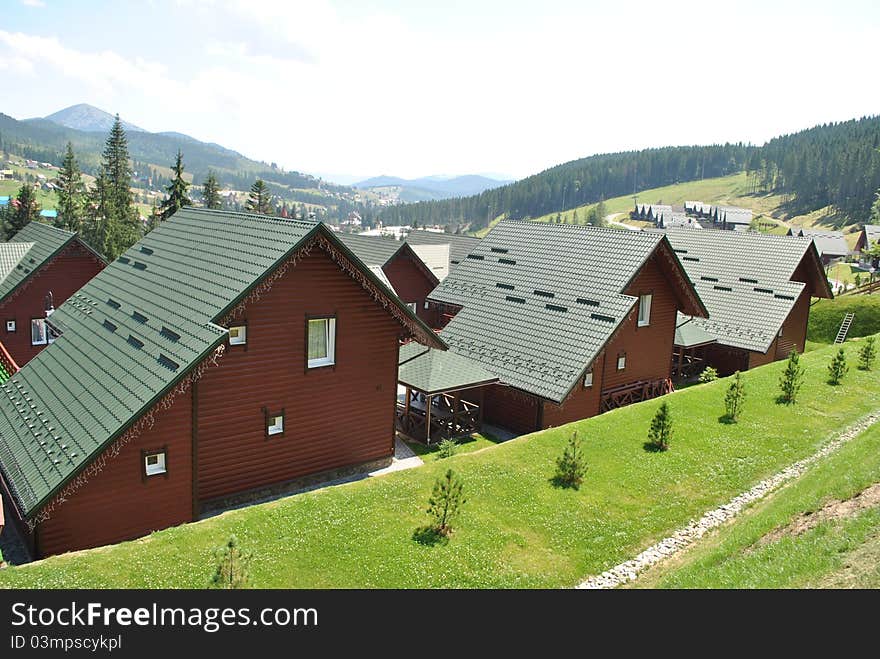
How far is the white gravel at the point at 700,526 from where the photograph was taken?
12.8 meters

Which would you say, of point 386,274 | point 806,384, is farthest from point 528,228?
point 806,384

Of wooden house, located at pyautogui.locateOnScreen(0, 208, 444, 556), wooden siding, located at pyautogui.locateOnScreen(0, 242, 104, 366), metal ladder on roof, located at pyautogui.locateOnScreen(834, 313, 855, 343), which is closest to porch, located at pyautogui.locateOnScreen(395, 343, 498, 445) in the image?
wooden house, located at pyautogui.locateOnScreen(0, 208, 444, 556)

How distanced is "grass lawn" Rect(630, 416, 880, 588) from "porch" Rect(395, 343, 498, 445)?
32.5 ft

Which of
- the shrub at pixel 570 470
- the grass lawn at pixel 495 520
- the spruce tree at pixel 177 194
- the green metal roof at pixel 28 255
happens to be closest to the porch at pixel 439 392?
the grass lawn at pixel 495 520

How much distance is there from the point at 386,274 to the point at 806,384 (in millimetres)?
22082

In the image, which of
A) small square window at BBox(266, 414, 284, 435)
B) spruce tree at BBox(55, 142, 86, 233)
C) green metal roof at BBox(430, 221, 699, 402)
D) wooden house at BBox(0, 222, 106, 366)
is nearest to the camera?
small square window at BBox(266, 414, 284, 435)

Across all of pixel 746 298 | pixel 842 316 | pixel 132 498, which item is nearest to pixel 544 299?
pixel 746 298

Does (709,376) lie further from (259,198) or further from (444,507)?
(259,198)

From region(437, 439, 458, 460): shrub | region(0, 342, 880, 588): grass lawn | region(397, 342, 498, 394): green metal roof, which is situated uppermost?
region(397, 342, 498, 394): green metal roof

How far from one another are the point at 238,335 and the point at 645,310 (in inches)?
665

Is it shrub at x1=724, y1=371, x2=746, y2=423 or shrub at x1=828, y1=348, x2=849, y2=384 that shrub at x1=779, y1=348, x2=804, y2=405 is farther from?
shrub at x1=828, y1=348, x2=849, y2=384

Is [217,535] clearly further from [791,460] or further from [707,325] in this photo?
[707,325]

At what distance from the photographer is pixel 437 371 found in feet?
74.0

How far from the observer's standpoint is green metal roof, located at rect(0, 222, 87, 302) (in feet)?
98.9
